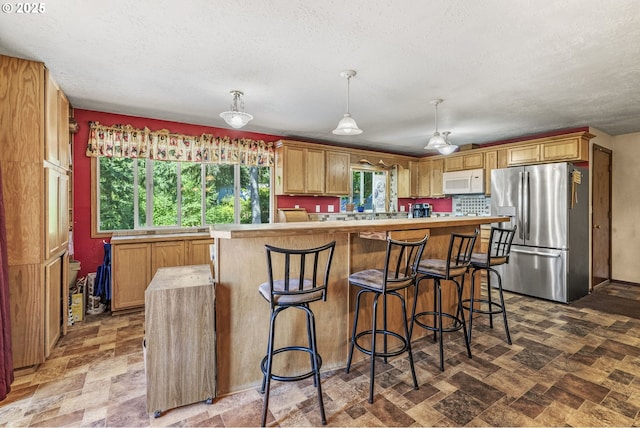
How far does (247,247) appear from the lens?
2090 mm

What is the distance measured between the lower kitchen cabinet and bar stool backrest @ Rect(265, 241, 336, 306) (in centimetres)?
223

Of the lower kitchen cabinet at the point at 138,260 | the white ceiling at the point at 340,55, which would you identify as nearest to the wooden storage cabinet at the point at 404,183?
the white ceiling at the point at 340,55

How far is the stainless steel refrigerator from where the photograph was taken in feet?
13.3

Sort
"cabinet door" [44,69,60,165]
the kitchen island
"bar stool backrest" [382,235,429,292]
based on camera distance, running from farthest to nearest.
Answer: "cabinet door" [44,69,60,165], the kitchen island, "bar stool backrest" [382,235,429,292]

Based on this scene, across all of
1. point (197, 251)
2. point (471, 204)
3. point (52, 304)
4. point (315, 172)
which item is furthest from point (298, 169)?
point (471, 204)

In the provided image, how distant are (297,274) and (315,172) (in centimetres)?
306

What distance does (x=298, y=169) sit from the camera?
4.95 m

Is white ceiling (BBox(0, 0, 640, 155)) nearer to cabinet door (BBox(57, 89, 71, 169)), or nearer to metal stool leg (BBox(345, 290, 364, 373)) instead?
cabinet door (BBox(57, 89, 71, 169))

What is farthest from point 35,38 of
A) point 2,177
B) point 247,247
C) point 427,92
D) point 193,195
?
point 427,92

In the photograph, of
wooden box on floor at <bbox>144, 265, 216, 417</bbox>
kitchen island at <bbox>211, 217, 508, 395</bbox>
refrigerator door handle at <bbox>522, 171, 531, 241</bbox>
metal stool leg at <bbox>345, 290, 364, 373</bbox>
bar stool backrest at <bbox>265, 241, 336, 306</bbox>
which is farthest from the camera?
refrigerator door handle at <bbox>522, 171, 531, 241</bbox>

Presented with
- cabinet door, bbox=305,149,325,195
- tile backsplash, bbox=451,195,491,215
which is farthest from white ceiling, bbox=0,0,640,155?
tile backsplash, bbox=451,195,491,215

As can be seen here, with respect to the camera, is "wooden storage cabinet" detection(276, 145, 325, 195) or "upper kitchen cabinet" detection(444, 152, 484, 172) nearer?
"wooden storage cabinet" detection(276, 145, 325, 195)

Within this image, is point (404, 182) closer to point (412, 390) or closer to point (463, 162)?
point (463, 162)

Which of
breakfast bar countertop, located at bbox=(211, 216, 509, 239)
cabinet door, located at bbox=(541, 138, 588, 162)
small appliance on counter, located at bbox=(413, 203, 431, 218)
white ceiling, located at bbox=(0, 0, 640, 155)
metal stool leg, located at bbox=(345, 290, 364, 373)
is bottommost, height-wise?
metal stool leg, located at bbox=(345, 290, 364, 373)
